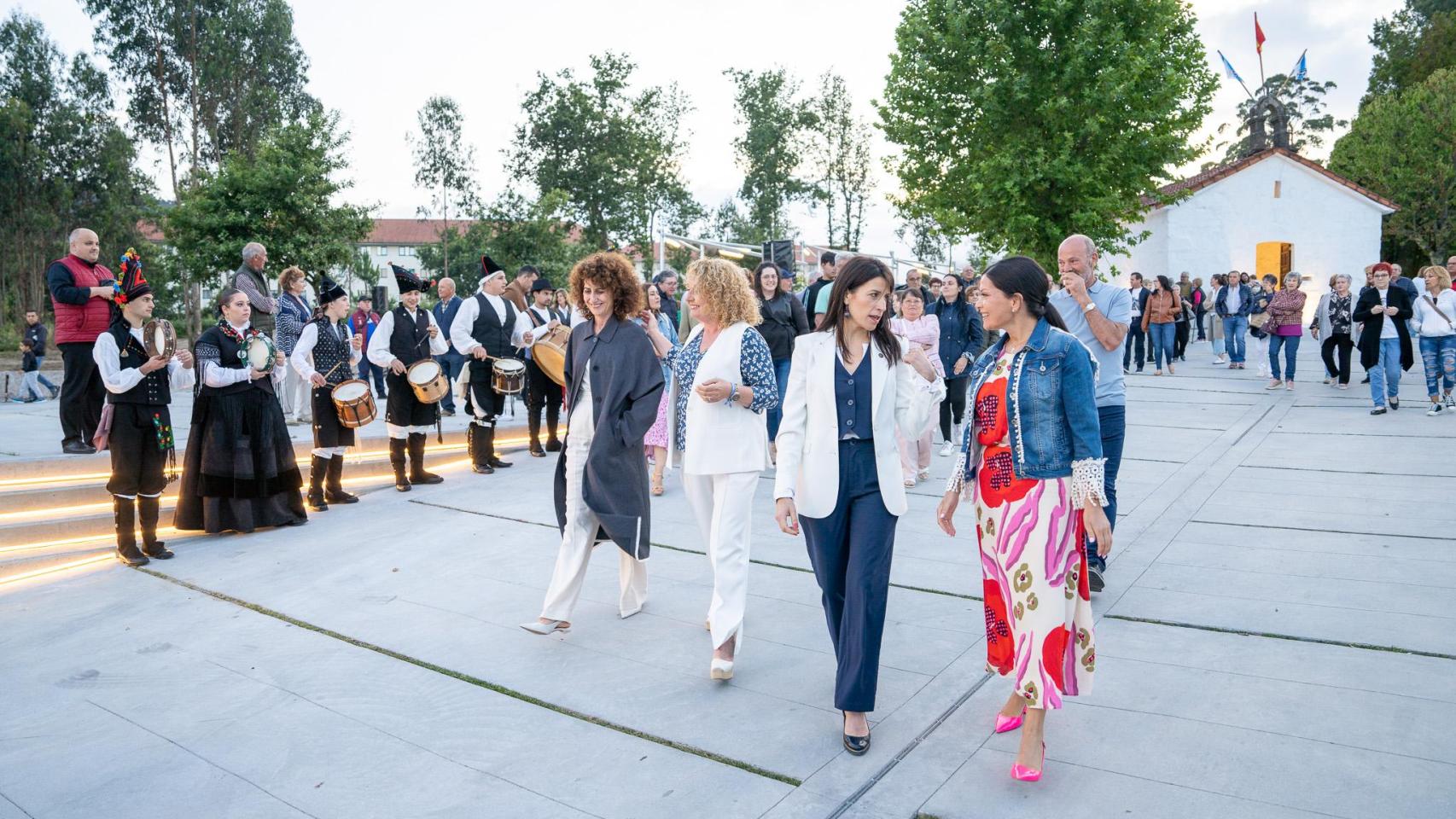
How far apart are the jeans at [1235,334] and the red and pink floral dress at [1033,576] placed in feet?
54.8

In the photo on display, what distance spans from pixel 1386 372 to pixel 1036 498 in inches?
436

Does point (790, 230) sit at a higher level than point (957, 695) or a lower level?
higher

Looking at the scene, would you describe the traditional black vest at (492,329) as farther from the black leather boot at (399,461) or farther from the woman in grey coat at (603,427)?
the woman in grey coat at (603,427)

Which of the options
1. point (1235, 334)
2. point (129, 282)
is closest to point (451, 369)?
point (129, 282)

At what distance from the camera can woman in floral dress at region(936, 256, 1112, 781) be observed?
3223 millimetres

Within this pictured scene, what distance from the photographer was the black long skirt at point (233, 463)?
711 cm

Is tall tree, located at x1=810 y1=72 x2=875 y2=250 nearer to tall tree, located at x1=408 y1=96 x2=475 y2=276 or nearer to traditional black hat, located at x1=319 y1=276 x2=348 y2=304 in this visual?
tall tree, located at x1=408 y1=96 x2=475 y2=276

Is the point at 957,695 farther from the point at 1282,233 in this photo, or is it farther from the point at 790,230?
the point at 790,230

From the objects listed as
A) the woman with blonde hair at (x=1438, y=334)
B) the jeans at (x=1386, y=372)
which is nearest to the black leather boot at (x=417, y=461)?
the jeans at (x=1386, y=372)

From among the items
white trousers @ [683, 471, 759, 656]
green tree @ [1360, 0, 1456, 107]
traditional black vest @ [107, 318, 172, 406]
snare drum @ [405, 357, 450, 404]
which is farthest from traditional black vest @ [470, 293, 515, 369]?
green tree @ [1360, 0, 1456, 107]

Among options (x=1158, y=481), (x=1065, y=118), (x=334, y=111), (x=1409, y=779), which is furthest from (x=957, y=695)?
(x=334, y=111)

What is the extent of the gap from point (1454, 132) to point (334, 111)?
41205 mm

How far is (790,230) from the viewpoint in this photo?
182ft

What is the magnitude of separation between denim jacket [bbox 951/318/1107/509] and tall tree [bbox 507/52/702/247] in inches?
1818
